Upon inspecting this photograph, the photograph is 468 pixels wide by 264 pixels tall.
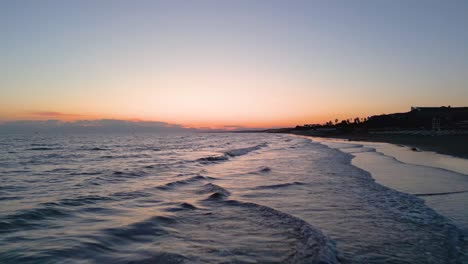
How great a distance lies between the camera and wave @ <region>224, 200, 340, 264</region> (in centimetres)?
608

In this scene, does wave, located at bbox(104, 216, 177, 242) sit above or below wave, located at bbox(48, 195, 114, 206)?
above

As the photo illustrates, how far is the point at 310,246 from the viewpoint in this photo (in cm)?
675

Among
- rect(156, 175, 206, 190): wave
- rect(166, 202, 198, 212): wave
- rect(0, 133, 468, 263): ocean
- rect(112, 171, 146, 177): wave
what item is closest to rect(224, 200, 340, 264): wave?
rect(0, 133, 468, 263): ocean

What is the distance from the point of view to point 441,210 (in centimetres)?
962

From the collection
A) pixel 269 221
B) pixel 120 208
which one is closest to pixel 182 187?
pixel 120 208

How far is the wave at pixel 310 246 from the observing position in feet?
20.0

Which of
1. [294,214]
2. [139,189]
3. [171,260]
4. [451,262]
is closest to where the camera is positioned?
[451,262]

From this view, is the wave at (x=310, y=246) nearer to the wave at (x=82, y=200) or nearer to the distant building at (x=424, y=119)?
the wave at (x=82, y=200)

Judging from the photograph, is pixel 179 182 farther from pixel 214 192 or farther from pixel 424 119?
pixel 424 119

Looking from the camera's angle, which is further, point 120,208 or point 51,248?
point 120,208

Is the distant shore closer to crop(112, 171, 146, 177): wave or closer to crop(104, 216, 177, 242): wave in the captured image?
crop(112, 171, 146, 177): wave

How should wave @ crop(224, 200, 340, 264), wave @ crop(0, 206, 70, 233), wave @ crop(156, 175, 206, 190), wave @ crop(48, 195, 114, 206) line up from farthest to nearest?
wave @ crop(156, 175, 206, 190) < wave @ crop(48, 195, 114, 206) < wave @ crop(0, 206, 70, 233) < wave @ crop(224, 200, 340, 264)

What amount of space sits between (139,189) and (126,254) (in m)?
8.13

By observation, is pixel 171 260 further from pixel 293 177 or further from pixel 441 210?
pixel 293 177
